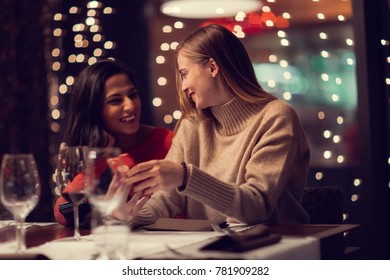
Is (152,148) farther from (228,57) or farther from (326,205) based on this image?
(326,205)

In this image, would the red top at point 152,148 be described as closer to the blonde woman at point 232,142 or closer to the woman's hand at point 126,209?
the blonde woman at point 232,142

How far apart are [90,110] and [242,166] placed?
0.85m

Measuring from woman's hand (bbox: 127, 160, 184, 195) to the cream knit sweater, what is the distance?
59 millimetres

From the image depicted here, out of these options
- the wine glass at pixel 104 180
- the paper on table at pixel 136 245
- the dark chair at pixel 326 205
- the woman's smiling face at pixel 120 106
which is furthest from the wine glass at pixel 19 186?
the woman's smiling face at pixel 120 106

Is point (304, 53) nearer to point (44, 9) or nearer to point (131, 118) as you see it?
point (131, 118)

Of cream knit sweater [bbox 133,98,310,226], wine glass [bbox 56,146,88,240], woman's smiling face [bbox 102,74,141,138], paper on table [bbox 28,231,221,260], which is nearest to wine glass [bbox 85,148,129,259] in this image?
paper on table [bbox 28,231,221,260]

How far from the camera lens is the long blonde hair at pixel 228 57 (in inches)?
88.5

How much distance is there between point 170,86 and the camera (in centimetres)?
409

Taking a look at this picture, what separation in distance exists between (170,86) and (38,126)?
95cm

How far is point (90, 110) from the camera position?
9.04 feet

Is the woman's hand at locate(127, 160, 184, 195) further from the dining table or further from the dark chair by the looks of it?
the dark chair

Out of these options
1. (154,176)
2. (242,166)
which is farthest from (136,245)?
(242,166)

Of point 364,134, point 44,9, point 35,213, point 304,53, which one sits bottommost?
point 35,213
